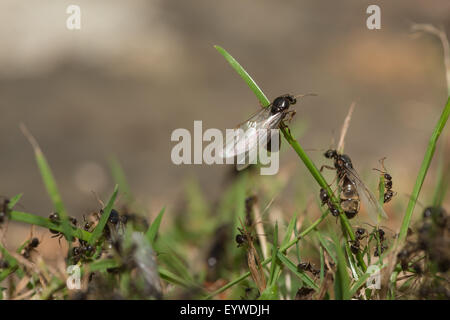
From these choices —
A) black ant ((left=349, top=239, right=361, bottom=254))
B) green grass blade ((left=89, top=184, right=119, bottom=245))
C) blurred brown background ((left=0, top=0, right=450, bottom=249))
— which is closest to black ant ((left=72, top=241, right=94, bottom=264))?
green grass blade ((left=89, top=184, right=119, bottom=245))

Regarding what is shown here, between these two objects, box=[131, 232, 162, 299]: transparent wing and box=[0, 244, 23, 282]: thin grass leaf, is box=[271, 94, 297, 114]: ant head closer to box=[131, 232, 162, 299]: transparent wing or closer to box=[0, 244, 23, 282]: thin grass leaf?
box=[131, 232, 162, 299]: transparent wing

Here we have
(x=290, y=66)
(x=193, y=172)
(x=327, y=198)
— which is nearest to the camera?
(x=327, y=198)

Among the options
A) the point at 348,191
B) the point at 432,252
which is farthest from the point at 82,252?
the point at 432,252

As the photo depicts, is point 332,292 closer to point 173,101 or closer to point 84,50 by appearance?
point 173,101
